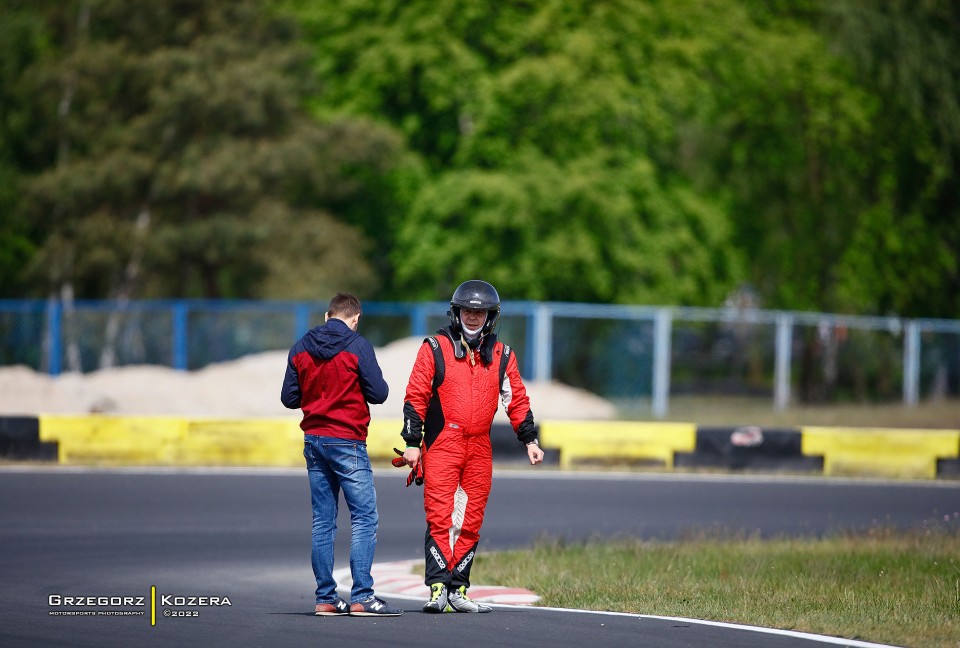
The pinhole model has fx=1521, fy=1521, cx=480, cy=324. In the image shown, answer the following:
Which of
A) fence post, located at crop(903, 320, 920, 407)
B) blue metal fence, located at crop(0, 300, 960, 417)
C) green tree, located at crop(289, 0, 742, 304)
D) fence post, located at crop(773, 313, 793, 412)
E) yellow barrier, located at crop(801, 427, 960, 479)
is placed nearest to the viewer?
yellow barrier, located at crop(801, 427, 960, 479)

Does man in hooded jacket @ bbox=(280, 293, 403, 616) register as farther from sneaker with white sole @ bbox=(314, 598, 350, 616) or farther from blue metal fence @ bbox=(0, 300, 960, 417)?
blue metal fence @ bbox=(0, 300, 960, 417)

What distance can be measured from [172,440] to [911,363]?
1793 centimetres

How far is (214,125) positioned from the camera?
35.4 m

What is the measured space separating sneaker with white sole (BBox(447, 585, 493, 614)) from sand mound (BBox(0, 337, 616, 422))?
15.0m

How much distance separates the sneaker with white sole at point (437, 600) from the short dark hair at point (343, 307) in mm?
1536

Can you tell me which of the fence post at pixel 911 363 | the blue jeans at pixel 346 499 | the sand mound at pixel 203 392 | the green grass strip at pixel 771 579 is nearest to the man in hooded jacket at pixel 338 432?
the blue jeans at pixel 346 499

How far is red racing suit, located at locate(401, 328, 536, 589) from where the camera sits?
8117 mm

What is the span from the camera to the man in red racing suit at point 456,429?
812 centimetres

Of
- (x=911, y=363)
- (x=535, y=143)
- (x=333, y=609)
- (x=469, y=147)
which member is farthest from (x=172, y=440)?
(x=911, y=363)

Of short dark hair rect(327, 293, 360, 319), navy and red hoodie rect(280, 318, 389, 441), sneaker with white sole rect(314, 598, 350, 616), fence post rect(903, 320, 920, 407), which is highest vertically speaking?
short dark hair rect(327, 293, 360, 319)

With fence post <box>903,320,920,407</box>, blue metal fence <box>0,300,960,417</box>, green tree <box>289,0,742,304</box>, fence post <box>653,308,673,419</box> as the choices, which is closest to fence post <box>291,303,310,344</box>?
blue metal fence <box>0,300,960,417</box>

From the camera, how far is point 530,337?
28.0m

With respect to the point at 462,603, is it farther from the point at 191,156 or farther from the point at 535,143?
the point at 191,156

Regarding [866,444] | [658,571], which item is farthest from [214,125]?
[658,571]
